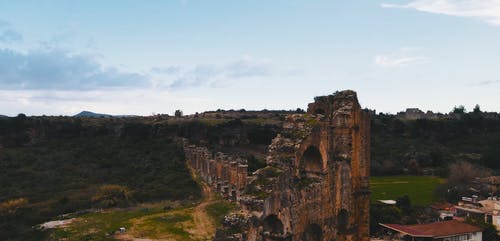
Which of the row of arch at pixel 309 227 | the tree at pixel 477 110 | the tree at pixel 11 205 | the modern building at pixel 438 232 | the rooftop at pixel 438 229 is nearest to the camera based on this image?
the row of arch at pixel 309 227

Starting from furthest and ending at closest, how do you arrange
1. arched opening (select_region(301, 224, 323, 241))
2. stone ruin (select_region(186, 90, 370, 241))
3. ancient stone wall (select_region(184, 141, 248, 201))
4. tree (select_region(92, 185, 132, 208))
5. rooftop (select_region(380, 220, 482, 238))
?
1. rooftop (select_region(380, 220, 482, 238))
2. tree (select_region(92, 185, 132, 208))
3. ancient stone wall (select_region(184, 141, 248, 201))
4. arched opening (select_region(301, 224, 323, 241))
5. stone ruin (select_region(186, 90, 370, 241))

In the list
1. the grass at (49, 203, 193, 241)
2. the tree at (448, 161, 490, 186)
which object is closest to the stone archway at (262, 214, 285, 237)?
the grass at (49, 203, 193, 241)

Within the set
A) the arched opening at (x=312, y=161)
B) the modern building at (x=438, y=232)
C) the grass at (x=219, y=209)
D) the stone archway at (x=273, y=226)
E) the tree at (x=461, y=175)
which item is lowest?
the modern building at (x=438, y=232)

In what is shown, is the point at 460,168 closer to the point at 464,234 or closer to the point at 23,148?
the point at 464,234

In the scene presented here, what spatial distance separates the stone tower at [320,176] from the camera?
13625 mm

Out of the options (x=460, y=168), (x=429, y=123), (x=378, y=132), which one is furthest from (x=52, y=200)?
(x=429, y=123)

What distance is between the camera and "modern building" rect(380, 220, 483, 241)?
110 feet

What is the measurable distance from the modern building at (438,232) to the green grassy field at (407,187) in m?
9.18

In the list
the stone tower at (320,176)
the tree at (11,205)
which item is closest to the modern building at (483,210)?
the stone tower at (320,176)

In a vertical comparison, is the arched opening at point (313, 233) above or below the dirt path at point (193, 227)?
above

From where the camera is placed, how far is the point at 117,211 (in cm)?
2945

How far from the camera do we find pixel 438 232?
33.9m

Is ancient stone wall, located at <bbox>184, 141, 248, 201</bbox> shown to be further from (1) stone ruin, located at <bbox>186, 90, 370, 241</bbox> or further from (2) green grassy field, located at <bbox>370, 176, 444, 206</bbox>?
(2) green grassy field, located at <bbox>370, 176, 444, 206</bbox>

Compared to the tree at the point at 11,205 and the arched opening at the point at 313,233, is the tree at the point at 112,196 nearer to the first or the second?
the tree at the point at 11,205
